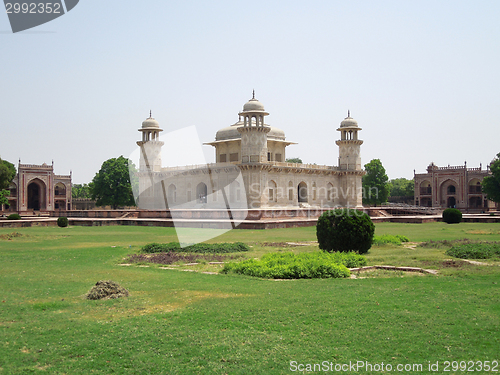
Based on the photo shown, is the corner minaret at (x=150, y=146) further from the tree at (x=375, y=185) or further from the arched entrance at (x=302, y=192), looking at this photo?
the tree at (x=375, y=185)

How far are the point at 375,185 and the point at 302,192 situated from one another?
48.9 feet

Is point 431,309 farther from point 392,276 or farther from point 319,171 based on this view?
point 319,171

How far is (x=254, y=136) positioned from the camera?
114ft

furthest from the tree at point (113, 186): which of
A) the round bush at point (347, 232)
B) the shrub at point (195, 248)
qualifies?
the round bush at point (347, 232)

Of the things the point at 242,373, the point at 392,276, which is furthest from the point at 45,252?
the point at 242,373

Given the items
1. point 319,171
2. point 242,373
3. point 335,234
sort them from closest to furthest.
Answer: point 242,373
point 335,234
point 319,171

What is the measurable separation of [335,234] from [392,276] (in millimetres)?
3396

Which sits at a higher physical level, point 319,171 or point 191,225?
point 319,171

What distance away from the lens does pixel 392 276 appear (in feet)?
29.7

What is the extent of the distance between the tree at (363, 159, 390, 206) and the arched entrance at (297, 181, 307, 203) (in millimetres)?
13702

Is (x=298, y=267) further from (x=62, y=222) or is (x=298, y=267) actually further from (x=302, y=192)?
(x=302, y=192)

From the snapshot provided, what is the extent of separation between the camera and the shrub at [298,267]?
30.3 feet

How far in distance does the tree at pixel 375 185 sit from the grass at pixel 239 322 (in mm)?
43557

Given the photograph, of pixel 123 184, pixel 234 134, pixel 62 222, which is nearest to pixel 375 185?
pixel 234 134
